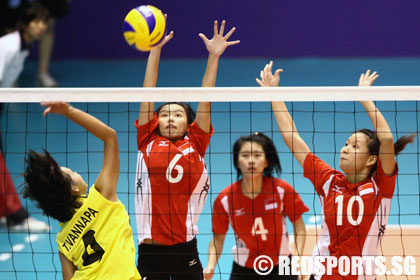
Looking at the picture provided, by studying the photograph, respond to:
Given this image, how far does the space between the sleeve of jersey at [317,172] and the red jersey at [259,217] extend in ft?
1.52

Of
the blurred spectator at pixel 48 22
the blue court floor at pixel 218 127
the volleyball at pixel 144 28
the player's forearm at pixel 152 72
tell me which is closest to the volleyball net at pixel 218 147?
the blue court floor at pixel 218 127

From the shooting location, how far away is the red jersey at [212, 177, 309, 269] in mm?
4625

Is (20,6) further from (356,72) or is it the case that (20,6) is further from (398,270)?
(398,270)

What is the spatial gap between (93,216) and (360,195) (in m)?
1.59

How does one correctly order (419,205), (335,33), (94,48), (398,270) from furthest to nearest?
(94,48) < (335,33) < (419,205) < (398,270)

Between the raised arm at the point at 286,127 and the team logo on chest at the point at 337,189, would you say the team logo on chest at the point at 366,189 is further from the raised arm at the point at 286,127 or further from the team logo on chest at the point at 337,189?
the raised arm at the point at 286,127

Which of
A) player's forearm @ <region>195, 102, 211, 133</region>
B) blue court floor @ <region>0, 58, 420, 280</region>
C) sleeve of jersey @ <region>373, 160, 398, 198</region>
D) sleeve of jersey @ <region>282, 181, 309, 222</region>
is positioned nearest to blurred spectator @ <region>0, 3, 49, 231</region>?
blue court floor @ <region>0, 58, 420, 280</region>

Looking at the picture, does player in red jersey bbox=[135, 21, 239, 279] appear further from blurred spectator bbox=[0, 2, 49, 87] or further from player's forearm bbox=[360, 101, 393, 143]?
blurred spectator bbox=[0, 2, 49, 87]

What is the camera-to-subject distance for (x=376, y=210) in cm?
407

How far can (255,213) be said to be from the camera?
4.72 meters

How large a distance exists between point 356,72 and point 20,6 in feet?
18.7

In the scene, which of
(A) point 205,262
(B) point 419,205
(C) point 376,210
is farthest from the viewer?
(B) point 419,205

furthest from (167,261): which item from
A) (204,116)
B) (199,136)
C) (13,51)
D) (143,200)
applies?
(13,51)

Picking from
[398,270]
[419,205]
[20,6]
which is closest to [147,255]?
[398,270]
